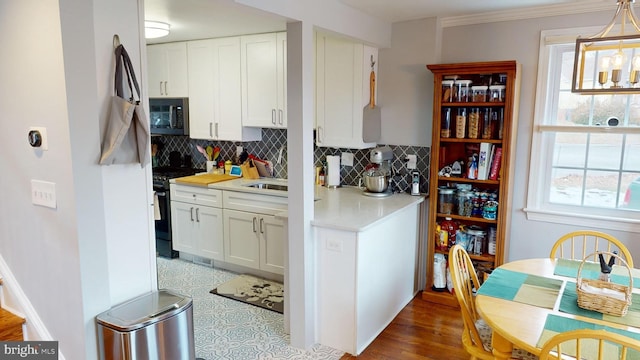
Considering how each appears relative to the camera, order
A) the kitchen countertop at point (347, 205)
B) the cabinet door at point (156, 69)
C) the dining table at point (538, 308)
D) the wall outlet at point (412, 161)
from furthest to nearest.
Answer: the cabinet door at point (156, 69) < the wall outlet at point (412, 161) < the kitchen countertop at point (347, 205) < the dining table at point (538, 308)

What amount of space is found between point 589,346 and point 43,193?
2.36m

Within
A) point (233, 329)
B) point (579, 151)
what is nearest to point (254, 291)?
Answer: point (233, 329)

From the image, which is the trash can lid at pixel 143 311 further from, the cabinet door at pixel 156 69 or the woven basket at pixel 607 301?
the cabinet door at pixel 156 69

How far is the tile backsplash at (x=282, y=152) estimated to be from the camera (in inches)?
150

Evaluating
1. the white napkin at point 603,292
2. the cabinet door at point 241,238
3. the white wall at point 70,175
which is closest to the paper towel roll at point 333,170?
the cabinet door at point 241,238

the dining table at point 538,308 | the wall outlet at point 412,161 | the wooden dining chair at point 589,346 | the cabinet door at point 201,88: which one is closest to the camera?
the wooden dining chair at point 589,346

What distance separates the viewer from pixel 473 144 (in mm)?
3627

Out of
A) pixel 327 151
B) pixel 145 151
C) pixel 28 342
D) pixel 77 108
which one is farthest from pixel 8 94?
pixel 327 151

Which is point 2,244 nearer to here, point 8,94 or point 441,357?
point 8,94

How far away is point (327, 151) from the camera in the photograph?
13.9 feet

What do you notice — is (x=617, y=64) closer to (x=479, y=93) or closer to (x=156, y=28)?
(x=479, y=93)

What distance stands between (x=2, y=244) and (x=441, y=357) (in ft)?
8.75

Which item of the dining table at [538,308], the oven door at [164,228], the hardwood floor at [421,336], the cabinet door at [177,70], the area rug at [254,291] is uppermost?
the cabinet door at [177,70]

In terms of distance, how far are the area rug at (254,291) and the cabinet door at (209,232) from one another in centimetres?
38
